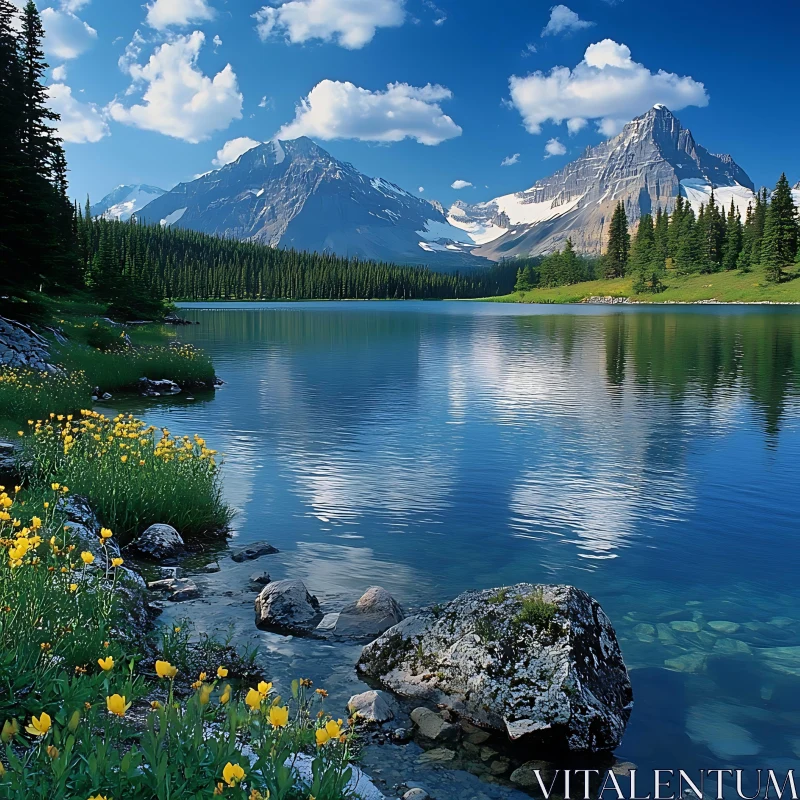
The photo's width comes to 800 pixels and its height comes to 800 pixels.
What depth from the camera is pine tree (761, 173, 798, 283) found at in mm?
134625

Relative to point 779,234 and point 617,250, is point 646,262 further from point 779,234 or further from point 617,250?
point 779,234

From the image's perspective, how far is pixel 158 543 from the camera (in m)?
12.7

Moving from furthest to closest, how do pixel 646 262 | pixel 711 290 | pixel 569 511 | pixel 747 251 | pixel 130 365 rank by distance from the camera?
pixel 646 262, pixel 747 251, pixel 711 290, pixel 130 365, pixel 569 511

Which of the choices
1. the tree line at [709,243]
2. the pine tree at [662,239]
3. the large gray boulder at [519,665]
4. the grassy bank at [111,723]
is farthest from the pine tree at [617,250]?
the grassy bank at [111,723]

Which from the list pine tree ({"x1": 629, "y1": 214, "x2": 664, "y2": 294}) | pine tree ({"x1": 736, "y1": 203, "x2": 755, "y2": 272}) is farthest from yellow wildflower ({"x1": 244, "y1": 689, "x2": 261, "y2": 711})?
pine tree ({"x1": 629, "y1": 214, "x2": 664, "y2": 294})

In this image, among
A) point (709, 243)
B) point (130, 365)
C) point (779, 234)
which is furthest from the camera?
point (709, 243)

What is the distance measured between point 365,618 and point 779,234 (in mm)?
151312

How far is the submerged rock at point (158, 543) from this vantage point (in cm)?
1252

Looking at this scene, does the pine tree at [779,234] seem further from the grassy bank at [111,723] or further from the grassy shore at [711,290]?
the grassy bank at [111,723]

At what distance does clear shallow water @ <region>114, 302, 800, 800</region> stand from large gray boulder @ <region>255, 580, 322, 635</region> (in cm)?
28

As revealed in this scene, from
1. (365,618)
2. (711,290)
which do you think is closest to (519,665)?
(365,618)

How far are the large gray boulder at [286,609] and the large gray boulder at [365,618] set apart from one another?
251 millimetres

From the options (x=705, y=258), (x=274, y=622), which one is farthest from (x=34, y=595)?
(x=705, y=258)

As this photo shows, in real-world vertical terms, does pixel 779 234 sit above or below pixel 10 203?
above
